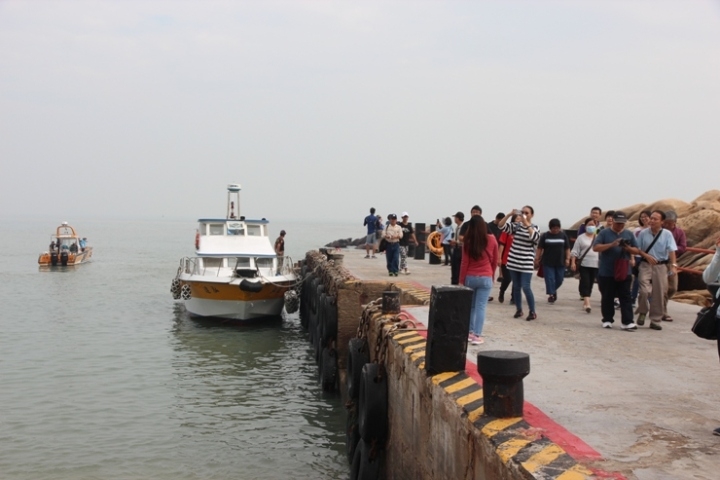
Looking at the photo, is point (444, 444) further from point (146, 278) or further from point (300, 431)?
point (146, 278)

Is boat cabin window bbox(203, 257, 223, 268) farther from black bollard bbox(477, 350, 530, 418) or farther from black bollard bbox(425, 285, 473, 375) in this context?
black bollard bbox(477, 350, 530, 418)

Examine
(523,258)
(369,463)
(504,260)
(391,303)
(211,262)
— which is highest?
(523,258)

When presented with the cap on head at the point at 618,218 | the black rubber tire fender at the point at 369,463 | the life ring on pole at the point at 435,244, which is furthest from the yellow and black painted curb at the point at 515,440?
the life ring on pole at the point at 435,244

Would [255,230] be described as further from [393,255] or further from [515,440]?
[515,440]

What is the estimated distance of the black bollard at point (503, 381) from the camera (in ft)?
16.4

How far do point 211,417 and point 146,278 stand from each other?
3030 centimetres

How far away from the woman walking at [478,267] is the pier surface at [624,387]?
371mm

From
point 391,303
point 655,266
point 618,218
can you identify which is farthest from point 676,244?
point 391,303

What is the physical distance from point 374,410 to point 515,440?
12.7ft

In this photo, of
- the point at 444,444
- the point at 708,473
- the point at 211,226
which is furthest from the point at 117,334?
the point at 708,473

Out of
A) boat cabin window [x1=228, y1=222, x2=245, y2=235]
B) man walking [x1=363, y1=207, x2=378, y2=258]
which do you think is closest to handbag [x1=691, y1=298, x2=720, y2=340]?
man walking [x1=363, y1=207, x2=378, y2=258]

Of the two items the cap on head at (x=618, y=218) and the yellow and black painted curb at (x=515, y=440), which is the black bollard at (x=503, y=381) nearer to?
the yellow and black painted curb at (x=515, y=440)

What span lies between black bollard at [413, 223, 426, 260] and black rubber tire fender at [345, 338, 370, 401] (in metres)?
17.3

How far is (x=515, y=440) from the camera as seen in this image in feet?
15.5
